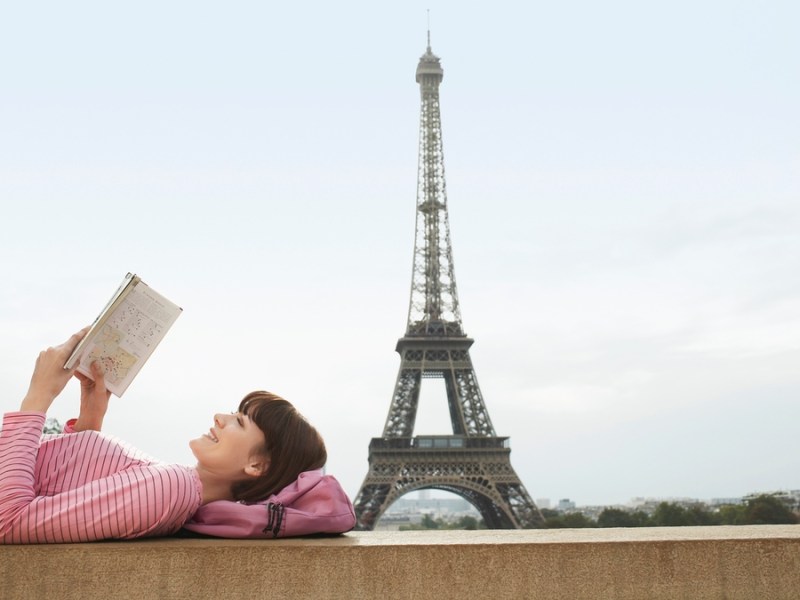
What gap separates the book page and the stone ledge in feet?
3.59

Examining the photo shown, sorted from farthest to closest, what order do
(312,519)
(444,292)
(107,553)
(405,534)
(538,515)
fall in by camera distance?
1. (444,292)
2. (538,515)
3. (405,534)
4. (312,519)
5. (107,553)

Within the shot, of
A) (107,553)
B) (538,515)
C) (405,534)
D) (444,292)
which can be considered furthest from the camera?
(444,292)

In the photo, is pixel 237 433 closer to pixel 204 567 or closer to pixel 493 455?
pixel 204 567

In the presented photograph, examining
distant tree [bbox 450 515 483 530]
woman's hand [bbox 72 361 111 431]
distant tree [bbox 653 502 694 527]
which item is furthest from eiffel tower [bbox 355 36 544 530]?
woman's hand [bbox 72 361 111 431]

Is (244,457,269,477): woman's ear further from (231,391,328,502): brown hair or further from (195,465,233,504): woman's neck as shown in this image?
(195,465,233,504): woman's neck

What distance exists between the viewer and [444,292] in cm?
5494

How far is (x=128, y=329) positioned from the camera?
470 cm

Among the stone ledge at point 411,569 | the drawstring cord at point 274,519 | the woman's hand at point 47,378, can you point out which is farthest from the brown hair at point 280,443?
the woman's hand at point 47,378

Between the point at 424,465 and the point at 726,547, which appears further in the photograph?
the point at 424,465

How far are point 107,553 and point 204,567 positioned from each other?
39 centimetres

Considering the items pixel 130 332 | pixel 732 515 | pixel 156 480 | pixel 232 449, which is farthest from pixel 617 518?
pixel 156 480

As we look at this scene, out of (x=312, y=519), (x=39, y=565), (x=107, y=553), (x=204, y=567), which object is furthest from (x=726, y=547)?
(x=39, y=565)

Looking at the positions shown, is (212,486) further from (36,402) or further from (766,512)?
(766,512)

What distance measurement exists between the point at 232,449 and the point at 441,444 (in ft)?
144
